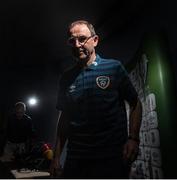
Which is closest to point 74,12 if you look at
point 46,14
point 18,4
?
point 46,14

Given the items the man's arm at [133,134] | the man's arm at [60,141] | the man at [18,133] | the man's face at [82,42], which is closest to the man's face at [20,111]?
the man at [18,133]

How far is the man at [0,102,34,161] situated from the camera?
162 centimetres

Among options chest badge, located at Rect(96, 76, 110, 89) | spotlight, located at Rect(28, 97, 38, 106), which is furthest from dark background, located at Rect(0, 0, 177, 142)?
chest badge, located at Rect(96, 76, 110, 89)

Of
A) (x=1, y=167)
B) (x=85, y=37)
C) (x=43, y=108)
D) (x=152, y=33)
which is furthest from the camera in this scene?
(x=43, y=108)

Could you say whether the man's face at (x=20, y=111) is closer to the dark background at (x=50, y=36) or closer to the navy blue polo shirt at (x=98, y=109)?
the dark background at (x=50, y=36)

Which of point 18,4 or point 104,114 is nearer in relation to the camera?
point 104,114

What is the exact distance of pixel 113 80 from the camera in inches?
46.9

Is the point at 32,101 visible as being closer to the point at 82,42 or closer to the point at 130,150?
the point at 82,42

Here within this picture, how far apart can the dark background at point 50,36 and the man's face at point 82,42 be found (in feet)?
1.39

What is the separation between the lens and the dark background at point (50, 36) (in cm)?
162

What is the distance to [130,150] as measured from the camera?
1119 mm

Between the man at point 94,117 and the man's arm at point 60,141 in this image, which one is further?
the man's arm at point 60,141

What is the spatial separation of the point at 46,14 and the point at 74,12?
27 cm

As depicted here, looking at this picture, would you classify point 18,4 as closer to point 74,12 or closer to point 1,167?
point 74,12
